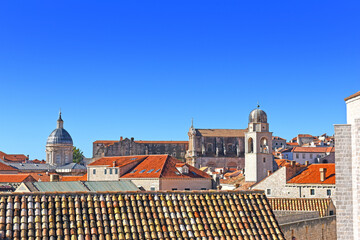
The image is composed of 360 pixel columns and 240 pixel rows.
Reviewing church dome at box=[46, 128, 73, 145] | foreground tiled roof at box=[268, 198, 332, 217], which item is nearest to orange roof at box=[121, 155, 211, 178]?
foreground tiled roof at box=[268, 198, 332, 217]

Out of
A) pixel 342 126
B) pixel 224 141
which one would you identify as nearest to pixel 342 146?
pixel 342 126

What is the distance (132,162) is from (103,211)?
3843 cm

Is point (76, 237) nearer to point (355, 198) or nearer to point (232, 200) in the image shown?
point (232, 200)

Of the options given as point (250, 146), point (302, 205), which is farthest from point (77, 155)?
point (302, 205)

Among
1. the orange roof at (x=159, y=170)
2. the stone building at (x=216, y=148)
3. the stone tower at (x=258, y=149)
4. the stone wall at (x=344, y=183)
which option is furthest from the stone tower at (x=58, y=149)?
the stone wall at (x=344, y=183)

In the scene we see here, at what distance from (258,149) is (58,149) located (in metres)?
68.7

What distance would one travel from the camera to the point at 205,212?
1145 centimetres

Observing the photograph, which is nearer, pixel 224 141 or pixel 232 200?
pixel 232 200

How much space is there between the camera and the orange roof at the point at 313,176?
124 feet

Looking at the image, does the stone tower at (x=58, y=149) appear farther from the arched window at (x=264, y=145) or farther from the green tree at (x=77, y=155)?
the arched window at (x=264, y=145)

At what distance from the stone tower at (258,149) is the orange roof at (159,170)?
1000 cm

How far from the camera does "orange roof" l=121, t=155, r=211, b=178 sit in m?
43.4

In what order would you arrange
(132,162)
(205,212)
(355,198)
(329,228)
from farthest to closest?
1. (132,162)
2. (329,228)
3. (355,198)
4. (205,212)

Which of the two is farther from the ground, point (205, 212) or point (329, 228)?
point (205, 212)
